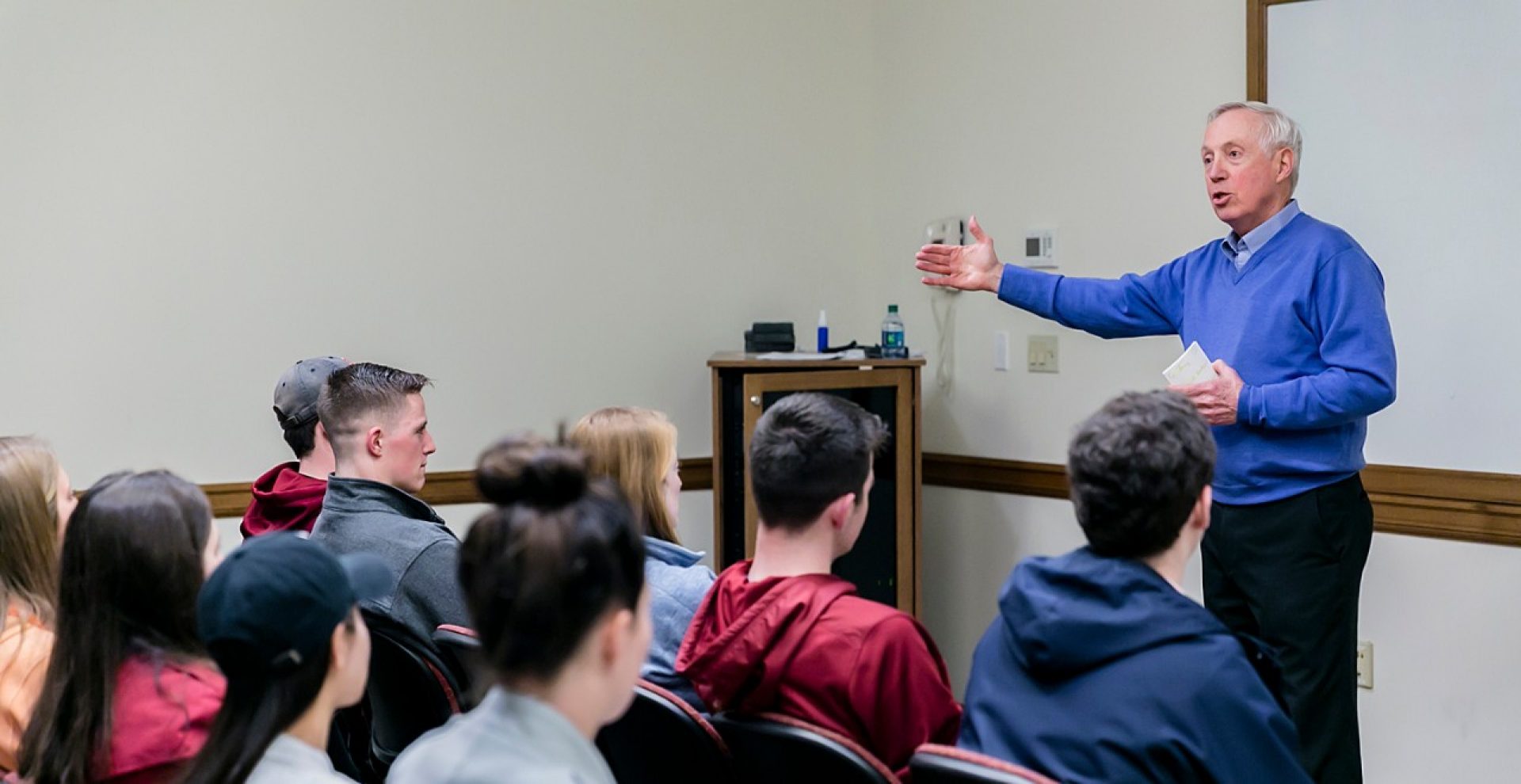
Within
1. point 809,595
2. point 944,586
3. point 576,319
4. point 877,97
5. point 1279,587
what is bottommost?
point 944,586

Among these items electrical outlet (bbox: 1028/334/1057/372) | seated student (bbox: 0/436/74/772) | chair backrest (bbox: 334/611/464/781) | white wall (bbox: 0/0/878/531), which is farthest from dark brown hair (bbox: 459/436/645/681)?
electrical outlet (bbox: 1028/334/1057/372)

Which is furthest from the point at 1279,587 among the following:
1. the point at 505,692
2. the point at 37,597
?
the point at 37,597

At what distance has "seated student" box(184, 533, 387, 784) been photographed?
1450mm

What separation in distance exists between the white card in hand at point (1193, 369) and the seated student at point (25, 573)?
80.9 inches

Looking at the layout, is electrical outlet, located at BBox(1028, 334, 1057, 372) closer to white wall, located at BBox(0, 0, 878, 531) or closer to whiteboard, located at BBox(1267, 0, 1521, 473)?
white wall, located at BBox(0, 0, 878, 531)

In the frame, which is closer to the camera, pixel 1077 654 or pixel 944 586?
pixel 1077 654

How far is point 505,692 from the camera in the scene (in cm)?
139

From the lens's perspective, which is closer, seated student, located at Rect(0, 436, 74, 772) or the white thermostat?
seated student, located at Rect(0, 436, 74, 772)

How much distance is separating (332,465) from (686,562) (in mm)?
1017

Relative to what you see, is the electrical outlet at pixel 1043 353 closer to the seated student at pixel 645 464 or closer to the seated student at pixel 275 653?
the seated student at pixel 645 464

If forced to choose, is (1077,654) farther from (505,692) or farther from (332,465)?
(332,465)

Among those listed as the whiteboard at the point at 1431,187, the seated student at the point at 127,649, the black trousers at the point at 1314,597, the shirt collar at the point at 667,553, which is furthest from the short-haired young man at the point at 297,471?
→ the whiteboard at the point at 1431,187

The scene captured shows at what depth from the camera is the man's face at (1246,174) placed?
10.1ft

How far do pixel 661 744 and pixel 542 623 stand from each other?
2.16ft
